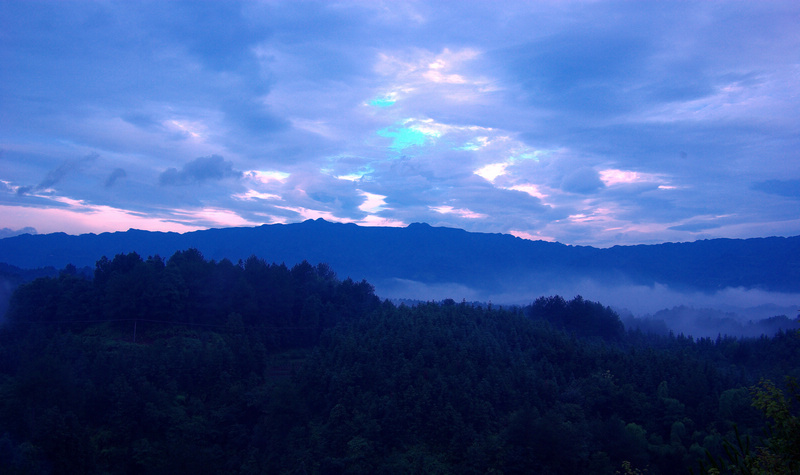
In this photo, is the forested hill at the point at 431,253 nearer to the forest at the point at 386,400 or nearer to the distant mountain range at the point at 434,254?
the distant mountain range at the point at 434,254

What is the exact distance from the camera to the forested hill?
2709 inches

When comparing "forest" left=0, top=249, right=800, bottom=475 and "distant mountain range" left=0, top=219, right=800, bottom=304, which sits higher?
"distant mountain range" left=0, top=219, right=800, bottom=304

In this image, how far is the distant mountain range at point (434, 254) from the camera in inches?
2707

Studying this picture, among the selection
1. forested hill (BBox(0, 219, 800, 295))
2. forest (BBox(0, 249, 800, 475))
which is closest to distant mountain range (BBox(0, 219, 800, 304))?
forested hill (BBox(0, 219, 800, 295))

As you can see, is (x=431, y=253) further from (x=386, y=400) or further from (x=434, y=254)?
(x=386, y=400)

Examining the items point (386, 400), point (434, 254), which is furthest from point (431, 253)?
point (386, 400)

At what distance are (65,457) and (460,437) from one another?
16968mm

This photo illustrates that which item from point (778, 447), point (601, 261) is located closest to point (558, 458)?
point (778, 447)

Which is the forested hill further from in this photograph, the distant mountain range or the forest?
the forest

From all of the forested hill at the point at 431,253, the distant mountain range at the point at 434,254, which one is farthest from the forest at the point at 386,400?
the forested hill at the point at 431,253

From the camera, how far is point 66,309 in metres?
35.2

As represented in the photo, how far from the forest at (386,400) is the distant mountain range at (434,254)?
38.1 meters

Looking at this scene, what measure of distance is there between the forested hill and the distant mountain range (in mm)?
154

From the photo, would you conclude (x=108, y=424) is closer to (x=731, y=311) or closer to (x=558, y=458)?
(x=558, y=458)
